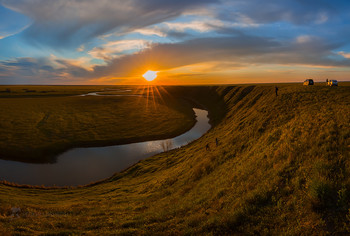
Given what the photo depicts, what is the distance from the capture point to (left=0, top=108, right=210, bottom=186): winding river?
32.1 meters

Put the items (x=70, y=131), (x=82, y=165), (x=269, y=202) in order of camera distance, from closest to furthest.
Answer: (x=269, y=202)
(x=82, y=165)
(x=70, y=131)

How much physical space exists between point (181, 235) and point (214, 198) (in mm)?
4473

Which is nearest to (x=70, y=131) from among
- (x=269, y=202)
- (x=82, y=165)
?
(x=82, y=165)

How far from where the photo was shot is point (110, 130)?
60.8m

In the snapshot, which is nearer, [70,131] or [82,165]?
[82,165]

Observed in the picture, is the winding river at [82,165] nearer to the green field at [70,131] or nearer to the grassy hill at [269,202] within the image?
the green field at [70,131]

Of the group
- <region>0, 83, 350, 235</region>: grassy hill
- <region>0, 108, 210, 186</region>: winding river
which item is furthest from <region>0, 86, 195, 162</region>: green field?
<region>0, 83, 350, 235</region>: grassy hill

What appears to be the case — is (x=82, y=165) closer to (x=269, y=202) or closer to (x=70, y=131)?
(x=70, y=131)

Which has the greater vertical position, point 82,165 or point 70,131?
point 70,131

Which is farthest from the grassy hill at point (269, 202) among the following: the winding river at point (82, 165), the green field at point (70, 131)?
the green field at point (70, 131)

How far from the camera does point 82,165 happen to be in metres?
37.8

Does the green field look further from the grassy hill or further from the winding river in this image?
the grassy hill

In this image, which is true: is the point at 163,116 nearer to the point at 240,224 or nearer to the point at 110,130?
the point at 110,130

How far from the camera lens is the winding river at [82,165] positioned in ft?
105
